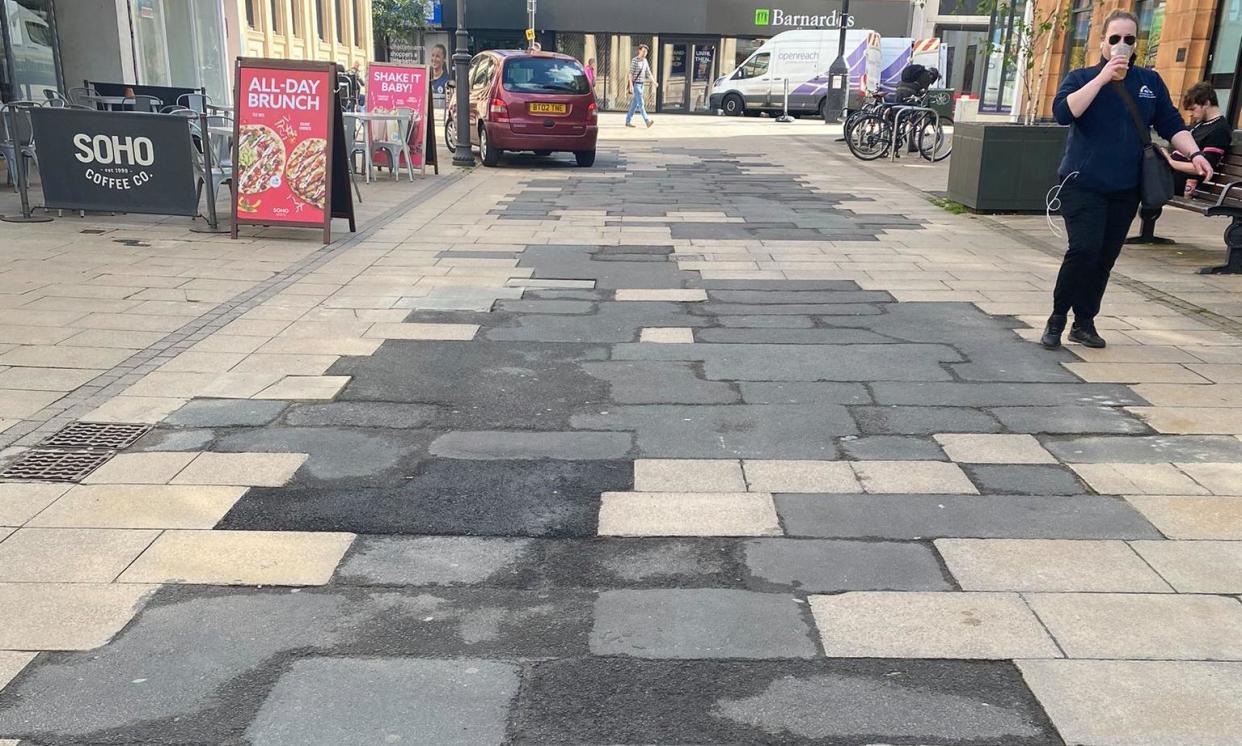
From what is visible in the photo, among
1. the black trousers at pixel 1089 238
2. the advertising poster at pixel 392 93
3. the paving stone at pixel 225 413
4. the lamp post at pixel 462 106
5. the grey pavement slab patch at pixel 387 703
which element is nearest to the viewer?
the grey pavement slab patch at pixel 387 703

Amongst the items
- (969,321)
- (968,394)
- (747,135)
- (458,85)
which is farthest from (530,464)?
(747,135)

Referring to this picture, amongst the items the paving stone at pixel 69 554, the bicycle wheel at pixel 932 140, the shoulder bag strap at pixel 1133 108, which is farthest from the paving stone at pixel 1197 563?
the bicycle wheel at pixel 932 140

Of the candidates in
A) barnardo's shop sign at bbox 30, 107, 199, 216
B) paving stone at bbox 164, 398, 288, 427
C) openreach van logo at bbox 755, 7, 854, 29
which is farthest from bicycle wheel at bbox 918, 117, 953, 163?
openreach van logo at bbox 755, 7, 854, 29

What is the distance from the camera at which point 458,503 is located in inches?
159

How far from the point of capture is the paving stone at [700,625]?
9.87 feet

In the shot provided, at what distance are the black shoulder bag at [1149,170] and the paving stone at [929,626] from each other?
11.0 ft

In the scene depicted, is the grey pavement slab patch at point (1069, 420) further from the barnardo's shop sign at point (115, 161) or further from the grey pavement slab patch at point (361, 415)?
the barnardo's shop sign at point (115, 161)

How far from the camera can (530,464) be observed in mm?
4441

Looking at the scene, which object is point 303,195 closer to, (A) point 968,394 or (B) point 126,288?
(B) point 126,288

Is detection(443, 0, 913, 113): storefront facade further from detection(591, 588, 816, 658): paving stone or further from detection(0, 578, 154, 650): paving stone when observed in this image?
detection(0, 578, 154, 650): paving stone

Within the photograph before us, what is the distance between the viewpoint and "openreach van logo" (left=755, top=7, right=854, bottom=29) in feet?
131

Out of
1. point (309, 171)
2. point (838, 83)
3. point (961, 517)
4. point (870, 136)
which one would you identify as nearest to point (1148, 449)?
point (961, 517)

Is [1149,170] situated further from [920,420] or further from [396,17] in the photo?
[396,17]

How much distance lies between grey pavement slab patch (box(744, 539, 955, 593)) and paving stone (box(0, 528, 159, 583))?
2.08 m
